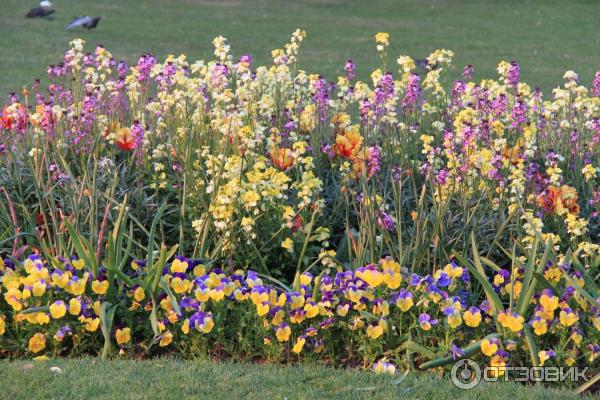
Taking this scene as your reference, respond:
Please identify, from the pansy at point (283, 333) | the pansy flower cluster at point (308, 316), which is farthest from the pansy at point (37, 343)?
the pansy at point (283, 333)

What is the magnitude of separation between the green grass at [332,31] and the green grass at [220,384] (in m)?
8.97

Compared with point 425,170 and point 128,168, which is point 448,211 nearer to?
point 425,170

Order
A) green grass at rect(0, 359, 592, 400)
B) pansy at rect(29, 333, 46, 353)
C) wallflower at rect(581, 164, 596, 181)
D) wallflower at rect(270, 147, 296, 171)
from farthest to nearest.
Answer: wallflower at rect(270, 147, 296, 171) < wallflower at rect(581, 164, 596, 181) < pansy at rect(29, 333, 46, 353) < green grass at rect(0, 359, 592, 400)

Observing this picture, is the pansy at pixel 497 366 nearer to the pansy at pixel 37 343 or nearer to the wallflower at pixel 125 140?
the pansy at pixel 37 343

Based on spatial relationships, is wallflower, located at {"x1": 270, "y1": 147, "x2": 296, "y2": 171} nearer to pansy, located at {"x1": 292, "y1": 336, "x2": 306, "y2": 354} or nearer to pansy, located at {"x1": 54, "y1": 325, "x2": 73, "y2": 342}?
pansy, located at {"x1": 292, "y1": 336, "x2": 306, "y2": 354}

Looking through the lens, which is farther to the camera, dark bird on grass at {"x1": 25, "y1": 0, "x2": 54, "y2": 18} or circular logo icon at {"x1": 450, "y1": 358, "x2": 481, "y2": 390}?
dark bird on grass at {"x1": 25, "y1": 0, "x2": 54, "y2": 18}

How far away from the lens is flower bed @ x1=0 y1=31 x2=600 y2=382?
425 centimetres

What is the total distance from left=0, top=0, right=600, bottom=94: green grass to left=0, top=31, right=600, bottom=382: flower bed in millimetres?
7134

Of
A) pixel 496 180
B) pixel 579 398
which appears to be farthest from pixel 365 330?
pixel 496 180

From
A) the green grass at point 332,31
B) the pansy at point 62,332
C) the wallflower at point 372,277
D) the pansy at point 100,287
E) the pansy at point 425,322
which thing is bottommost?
the green grass at point 332,31

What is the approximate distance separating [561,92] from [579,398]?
2.72 meters

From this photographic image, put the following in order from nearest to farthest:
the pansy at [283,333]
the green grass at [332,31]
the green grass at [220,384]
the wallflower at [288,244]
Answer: the green grass at [220,384] → the pansy at [283,333] → the wallflower at [288,244] → the green grass at [332,31]

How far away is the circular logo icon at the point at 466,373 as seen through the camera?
3.98m

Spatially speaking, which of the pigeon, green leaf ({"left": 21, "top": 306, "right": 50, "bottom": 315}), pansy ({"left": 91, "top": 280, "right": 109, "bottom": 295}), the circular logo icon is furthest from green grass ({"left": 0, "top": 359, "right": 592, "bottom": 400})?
the pigeon
